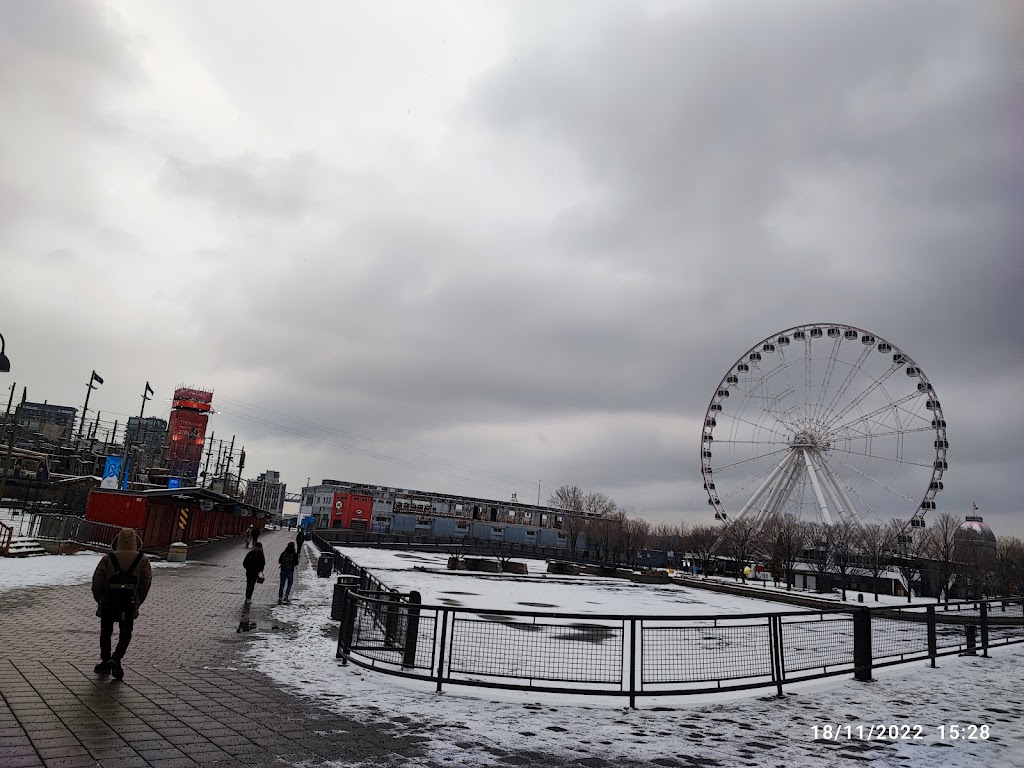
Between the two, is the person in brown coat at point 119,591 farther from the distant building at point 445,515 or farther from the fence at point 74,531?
the distant building at point 445,515

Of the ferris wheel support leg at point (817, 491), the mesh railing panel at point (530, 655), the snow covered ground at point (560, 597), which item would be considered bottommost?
the snow covered ground at point (560, 597)

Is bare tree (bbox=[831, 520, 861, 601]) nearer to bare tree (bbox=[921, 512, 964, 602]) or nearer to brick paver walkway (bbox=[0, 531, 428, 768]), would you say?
bare tree (bbox=[921, 512, 964, 602])

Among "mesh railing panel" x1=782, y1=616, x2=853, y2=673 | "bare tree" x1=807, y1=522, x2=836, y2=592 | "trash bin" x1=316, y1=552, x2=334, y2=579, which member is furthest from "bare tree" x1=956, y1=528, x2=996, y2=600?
"trash bin" x1=316, y1=552, x2=334, y2=579

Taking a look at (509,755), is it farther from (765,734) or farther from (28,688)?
(28,688)

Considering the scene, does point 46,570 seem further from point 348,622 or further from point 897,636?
point 897,636

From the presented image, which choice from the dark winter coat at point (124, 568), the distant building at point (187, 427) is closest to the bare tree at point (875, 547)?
the dark winter coat at point (124, 568)

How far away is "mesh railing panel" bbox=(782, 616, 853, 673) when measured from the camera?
9531 mm

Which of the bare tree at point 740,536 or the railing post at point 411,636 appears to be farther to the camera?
the bare tree at point 740,536

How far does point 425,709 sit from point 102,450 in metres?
108

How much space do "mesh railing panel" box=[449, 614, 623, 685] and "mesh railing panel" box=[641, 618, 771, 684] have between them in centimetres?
53

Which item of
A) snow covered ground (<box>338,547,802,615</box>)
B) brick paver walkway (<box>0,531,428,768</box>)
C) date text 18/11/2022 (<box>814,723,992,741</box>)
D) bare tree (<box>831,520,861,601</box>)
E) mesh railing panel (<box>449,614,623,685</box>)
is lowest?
snow covered ground (<box>338,547,802,615</box>)

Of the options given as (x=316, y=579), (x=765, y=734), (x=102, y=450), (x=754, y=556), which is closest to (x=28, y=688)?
(x=765, y=734)

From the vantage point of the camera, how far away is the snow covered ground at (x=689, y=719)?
20.3 ft

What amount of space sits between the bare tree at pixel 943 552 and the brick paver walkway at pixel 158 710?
128 ft
